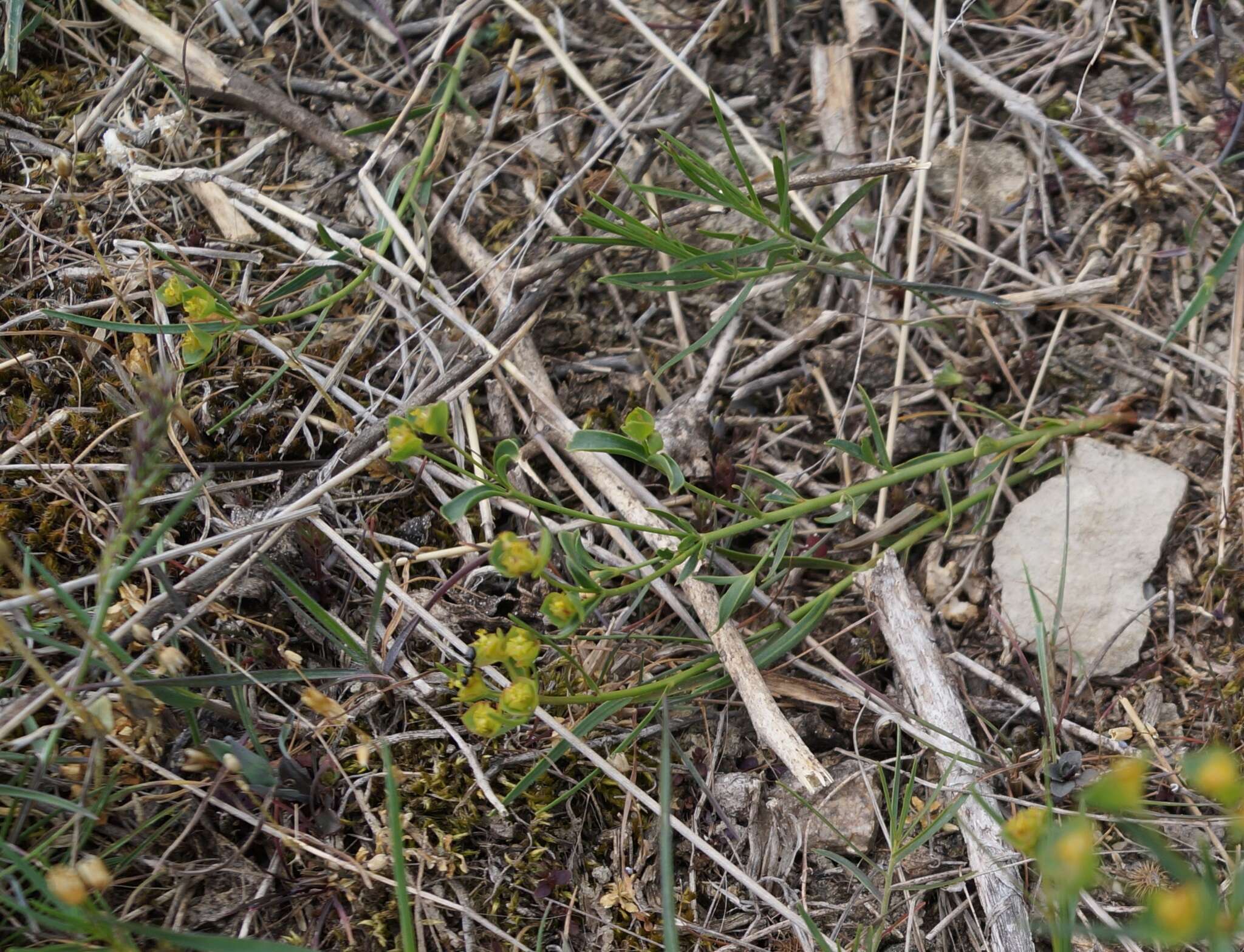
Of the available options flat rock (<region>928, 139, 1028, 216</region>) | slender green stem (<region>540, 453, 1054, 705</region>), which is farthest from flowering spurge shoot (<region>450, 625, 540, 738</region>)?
flat rock (<region>928, 139, 1028, 216</region>)

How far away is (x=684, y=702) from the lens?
1.79 metres

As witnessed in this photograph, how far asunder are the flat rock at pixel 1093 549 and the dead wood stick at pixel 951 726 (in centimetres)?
24

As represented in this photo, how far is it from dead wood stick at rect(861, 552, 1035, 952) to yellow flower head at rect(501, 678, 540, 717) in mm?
668

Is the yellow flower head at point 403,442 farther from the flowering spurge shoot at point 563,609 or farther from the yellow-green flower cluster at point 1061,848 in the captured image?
the yellow-green flower cluster at point 1061,848

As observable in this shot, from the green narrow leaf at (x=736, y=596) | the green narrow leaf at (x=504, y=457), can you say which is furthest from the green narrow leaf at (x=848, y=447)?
the green narrow leaf at (x=504, y=457)

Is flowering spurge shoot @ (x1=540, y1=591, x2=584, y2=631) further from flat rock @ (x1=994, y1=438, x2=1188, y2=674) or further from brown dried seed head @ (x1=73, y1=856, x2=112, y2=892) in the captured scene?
flat rock @ (x1=994, y1=438, x2=1188, y2=674)

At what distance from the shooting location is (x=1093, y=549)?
201 cm

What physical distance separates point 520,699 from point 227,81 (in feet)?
6.20

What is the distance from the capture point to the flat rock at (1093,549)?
6.31ft

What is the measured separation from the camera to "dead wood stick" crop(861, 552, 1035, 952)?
1579mm

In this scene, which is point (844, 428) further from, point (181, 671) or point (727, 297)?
point (181, 671)

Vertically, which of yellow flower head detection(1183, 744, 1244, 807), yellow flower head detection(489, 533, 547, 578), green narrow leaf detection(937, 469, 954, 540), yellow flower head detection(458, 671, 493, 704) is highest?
yellow flower head detection(1183, 744, 1244, 807)

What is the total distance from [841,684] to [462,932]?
2.84 feet

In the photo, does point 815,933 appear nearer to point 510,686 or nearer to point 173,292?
point 510,686
